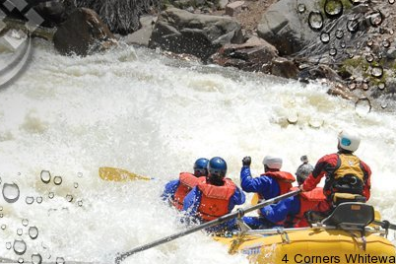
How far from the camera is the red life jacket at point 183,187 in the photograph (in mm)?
3854

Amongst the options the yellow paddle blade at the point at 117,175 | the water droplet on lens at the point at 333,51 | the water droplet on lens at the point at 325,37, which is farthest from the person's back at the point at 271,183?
the water droplet on lens at the point at 325,37

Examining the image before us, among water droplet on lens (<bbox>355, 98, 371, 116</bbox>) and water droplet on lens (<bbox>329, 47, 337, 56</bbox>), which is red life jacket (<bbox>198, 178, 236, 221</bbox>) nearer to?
water droplet on lens (<bbox>355, 98, 371, 116</bbox>)

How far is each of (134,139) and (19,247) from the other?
2407mm

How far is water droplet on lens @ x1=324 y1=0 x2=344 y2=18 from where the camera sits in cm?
962

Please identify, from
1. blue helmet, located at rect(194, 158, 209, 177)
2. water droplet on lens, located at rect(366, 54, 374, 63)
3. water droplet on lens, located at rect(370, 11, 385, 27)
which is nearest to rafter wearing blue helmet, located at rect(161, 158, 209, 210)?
blue helmet, located at rect(194, 158, 209, 177)

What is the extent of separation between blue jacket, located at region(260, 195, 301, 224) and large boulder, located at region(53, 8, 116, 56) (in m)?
5.00

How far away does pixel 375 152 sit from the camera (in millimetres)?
6016

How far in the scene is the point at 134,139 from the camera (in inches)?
225

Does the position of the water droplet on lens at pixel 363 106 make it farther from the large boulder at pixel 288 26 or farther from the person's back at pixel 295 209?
the person's back at pixel 295 209

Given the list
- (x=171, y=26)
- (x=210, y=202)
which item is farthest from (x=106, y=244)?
(x=171, y=26)

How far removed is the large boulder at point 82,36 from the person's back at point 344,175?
5.29 metres

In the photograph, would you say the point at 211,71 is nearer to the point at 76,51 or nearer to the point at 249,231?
the point at 76,51

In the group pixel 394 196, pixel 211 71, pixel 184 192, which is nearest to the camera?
pixel 184 192

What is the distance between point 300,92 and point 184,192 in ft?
11.9
